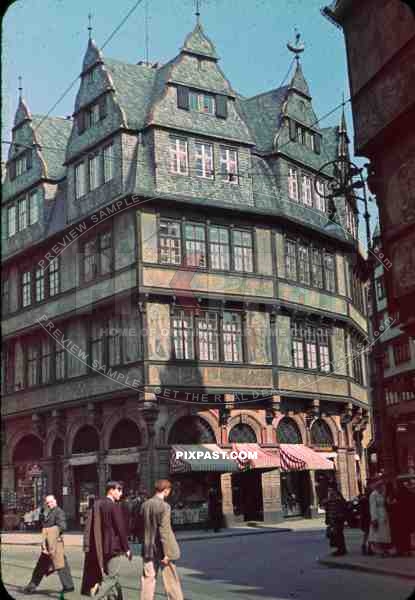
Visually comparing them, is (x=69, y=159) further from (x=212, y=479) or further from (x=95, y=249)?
(x=212, y=479)

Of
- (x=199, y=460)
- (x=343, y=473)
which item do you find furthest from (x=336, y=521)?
(x=343, y=473)

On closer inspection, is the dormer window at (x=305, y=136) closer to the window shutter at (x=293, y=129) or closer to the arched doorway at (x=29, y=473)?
the window shutter at (x=293, y=129)

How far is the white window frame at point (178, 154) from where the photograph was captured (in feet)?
106

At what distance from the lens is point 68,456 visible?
34562 mm

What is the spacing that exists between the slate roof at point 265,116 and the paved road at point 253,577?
688 inches

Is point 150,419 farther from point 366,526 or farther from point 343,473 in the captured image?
point 366,526

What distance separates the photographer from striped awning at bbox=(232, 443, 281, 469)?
105ft

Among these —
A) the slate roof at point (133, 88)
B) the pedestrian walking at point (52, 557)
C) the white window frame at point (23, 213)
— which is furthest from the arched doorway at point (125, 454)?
the pedestrian walking at point (52, 557)

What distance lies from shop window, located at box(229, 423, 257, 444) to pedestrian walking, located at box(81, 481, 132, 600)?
21.2m

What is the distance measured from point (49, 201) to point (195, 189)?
24.4ft

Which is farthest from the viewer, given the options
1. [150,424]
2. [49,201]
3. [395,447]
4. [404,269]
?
[49,201]

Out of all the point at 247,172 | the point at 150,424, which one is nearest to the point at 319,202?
the point at 247,172

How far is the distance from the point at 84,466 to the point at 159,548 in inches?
936

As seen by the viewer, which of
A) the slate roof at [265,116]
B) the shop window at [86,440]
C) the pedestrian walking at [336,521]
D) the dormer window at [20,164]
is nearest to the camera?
the pedestrian walking at [336,521]
